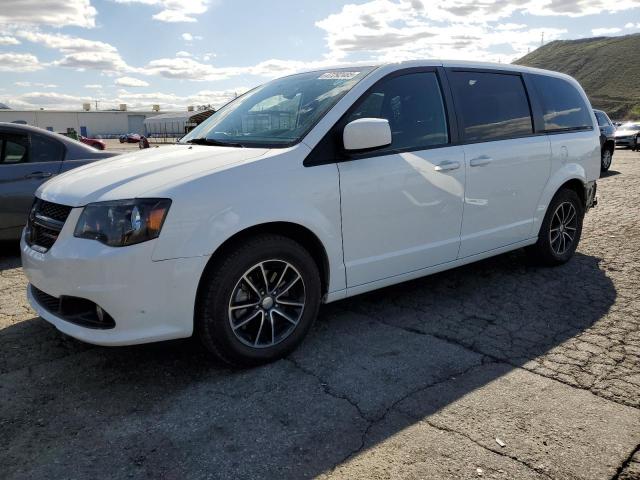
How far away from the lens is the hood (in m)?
2.88

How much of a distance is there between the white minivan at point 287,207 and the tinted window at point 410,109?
11 millimetres

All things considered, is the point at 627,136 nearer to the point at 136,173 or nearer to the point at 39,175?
the point at 39,175

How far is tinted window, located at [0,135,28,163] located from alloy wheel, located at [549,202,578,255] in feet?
18.1

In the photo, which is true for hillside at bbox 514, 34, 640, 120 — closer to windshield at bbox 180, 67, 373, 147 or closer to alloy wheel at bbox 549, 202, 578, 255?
alloy wheel at bbox 549, 202, 578, 255

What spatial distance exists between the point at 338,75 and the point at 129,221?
194 cm

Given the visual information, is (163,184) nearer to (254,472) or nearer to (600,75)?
(254,472)

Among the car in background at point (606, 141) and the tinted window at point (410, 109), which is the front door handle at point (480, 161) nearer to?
the tinted window at point (410, 109)

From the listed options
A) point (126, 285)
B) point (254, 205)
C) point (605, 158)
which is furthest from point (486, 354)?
point (605, 158)

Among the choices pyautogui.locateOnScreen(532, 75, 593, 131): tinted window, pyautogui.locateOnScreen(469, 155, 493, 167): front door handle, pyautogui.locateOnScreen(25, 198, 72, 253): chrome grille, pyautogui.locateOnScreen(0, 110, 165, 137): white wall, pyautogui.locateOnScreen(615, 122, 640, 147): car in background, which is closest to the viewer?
pyautogui.locateOnScreen(25, 198, 72, 253): chrome grille

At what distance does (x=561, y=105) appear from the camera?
Answer: 5.16 m

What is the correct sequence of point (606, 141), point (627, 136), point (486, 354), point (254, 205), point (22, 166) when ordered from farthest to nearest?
point (627, 136), point (606, 141), point (22, 166), point (486, 354), point (254, 205)

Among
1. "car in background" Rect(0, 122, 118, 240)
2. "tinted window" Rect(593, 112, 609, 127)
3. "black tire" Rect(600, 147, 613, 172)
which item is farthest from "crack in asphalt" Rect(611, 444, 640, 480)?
"tinted window" Rect(593, 112, 609, 127)

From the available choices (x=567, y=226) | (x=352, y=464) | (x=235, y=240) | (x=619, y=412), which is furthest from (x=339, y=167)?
(x=567, y=226)

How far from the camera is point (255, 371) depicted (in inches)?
126
